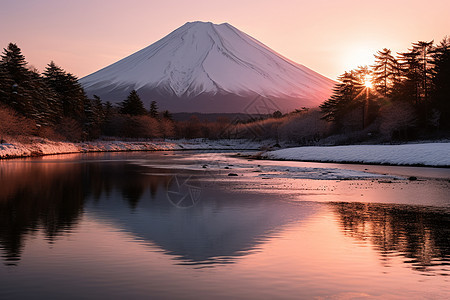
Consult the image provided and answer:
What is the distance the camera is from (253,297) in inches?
325

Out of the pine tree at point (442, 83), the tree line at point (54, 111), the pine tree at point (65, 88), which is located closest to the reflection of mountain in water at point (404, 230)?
the tree line at point (54, 111)

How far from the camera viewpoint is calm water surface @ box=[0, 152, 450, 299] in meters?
8.80

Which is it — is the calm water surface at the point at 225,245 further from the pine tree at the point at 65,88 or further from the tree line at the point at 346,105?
the pine tree at the point at 65,88

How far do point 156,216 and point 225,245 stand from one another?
5356 millimetres

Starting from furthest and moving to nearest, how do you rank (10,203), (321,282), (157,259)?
(10,203) → (157,259) → (321,282)

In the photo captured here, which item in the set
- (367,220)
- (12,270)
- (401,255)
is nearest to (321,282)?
(401,255)

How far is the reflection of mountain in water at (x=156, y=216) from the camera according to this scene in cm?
1231

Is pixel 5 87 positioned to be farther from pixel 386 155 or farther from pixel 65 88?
pixel 386 155

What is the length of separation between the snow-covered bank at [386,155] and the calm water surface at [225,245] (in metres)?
24.8

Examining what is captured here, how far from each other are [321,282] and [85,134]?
124 m

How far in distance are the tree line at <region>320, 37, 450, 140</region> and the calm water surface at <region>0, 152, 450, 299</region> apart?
65.7 metres

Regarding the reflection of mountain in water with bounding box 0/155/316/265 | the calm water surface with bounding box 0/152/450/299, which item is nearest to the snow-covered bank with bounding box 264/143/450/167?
the calm water surface with bounding box 0/152/450/299

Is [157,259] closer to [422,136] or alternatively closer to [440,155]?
[440,155]

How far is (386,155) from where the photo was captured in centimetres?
5250
